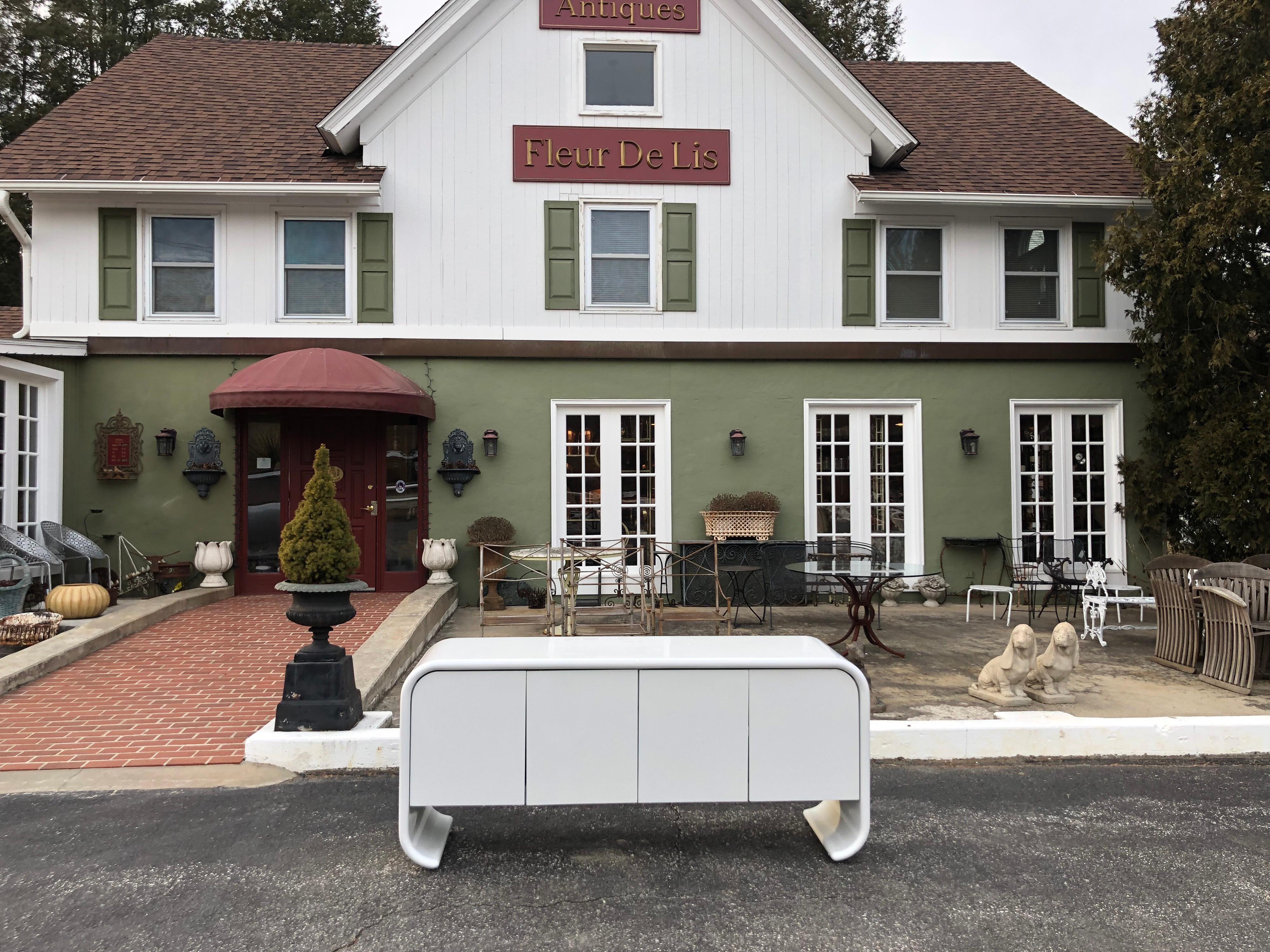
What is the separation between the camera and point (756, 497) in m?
10.3

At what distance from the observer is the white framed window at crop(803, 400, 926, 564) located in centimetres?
1072

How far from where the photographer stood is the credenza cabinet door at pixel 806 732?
12.0ft

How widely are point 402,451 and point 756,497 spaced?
14.2 feet

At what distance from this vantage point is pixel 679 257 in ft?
34.5

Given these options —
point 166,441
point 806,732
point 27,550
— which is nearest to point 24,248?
point 166,441

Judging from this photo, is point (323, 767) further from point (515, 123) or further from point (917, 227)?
point (917, 227)

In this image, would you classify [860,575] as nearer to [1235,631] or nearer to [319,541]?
[1235,631]

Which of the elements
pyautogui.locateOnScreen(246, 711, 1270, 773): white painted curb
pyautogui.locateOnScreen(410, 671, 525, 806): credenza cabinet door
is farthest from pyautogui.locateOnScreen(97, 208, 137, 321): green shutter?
pyautogui.locateOnScreen(410, 671, 525, 806): credenza cabinet door

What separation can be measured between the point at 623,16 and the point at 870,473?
643 centimetres

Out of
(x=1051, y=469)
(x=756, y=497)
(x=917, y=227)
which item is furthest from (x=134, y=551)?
(x=1051, y=469)

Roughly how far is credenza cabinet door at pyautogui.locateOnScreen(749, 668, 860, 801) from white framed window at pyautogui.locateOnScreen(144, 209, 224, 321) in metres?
8.97

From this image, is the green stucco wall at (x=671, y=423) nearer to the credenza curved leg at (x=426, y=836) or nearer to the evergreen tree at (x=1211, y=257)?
the evergreen tree at (x=1211, y=257)

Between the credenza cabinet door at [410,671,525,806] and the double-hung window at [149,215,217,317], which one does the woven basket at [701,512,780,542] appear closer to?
the double-hung window at [149,215,217,317]

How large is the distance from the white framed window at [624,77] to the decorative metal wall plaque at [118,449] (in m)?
6.66
